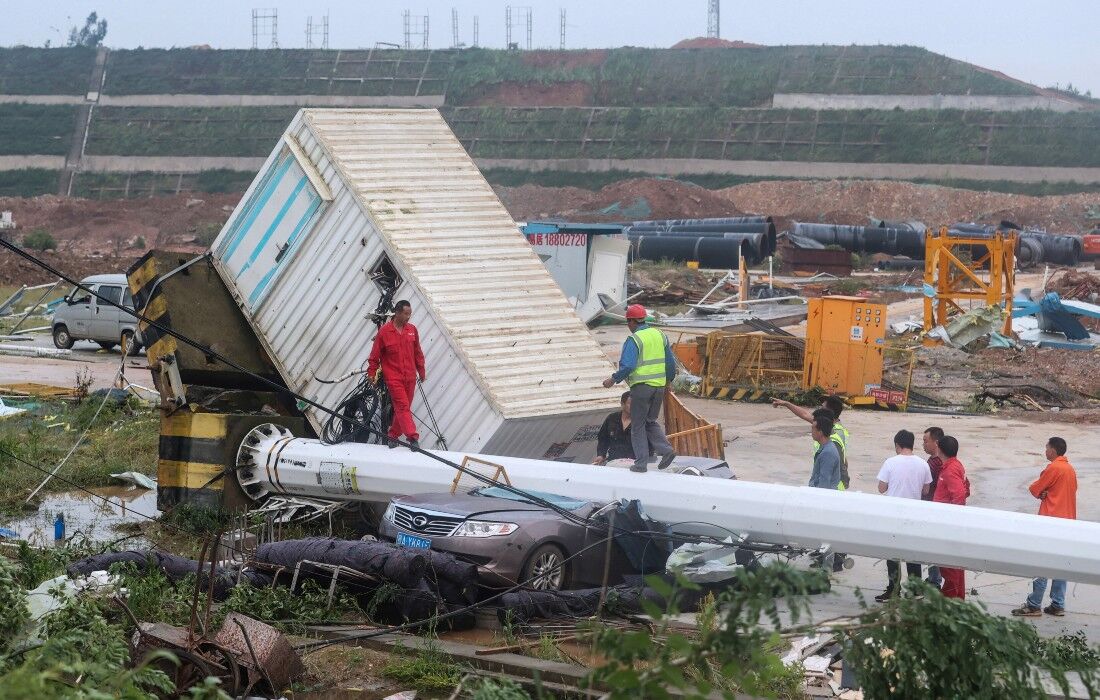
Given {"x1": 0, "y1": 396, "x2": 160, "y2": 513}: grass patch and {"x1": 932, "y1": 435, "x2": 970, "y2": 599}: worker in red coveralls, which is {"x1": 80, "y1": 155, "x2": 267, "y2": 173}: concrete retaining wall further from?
{"x1": 932, "y1": 435, "x2": 970, "y2": 599}: worker in red coveralls

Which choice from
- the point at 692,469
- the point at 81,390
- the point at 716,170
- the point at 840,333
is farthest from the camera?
the point at 716,170

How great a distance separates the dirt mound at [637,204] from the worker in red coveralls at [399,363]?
4359cm

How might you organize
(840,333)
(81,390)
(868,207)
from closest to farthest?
(81,390)
(840,333)
(868,207)

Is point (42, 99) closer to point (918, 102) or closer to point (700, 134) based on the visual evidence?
point (700, 134)

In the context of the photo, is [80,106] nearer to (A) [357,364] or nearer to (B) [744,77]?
(B) [744,77]

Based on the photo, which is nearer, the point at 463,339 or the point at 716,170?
the point at 463,339

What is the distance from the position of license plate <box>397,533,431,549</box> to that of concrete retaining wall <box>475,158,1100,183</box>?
208 feet

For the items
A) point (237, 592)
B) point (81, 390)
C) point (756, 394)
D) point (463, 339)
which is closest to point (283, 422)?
point (463, 339)

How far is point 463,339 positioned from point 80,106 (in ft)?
250

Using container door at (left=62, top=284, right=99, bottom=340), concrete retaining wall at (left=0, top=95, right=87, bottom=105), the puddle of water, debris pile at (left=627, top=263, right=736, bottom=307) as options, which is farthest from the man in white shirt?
concrete retaining wall at (left=0, top=95, right=87, bottom=105)

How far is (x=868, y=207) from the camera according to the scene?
5972cm

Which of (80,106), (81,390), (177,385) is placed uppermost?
(80,106)

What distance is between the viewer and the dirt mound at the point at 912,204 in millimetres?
56531

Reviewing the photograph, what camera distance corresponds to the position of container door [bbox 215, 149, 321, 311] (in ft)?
42.0
